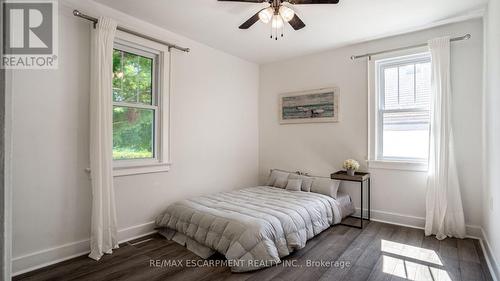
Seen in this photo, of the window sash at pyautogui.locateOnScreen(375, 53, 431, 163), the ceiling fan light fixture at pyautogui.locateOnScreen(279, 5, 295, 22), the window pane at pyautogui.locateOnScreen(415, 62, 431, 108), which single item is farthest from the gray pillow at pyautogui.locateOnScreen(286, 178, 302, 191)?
the ceiling fan light fixture at pyautogui.locateOnScreen(279, 5, 295, 22)

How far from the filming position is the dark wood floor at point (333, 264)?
2139 millimetres

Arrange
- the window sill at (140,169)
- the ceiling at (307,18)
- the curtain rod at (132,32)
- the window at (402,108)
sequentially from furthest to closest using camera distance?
the window at (402,108) < the window sill at (140,169) < the ceiling at (307,18) < the curtain rod at (132,32)

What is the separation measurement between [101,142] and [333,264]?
8.40 ft

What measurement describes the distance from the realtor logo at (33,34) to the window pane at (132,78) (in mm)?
622

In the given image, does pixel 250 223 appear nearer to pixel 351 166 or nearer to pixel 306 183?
pixel 306 183

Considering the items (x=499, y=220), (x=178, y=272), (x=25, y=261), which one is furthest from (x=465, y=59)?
(x=25, y=261)

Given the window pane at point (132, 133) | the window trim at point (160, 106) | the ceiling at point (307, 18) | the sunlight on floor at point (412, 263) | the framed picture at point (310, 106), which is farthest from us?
the framed picture at point (310, 106)

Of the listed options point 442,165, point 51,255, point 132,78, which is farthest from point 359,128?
point 51,255

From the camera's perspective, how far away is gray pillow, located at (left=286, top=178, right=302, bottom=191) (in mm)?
3756

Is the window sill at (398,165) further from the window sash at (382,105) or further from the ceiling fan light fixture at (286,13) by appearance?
the ceiling fan light fixture at (286,13)

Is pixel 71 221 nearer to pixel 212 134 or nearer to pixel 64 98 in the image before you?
pixel 64 98

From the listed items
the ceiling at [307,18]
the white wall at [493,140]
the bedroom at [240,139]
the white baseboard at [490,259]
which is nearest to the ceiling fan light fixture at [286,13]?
the bedroom at [240,139]

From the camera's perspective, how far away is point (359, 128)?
373cm

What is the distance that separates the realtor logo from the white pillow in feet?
11.2
